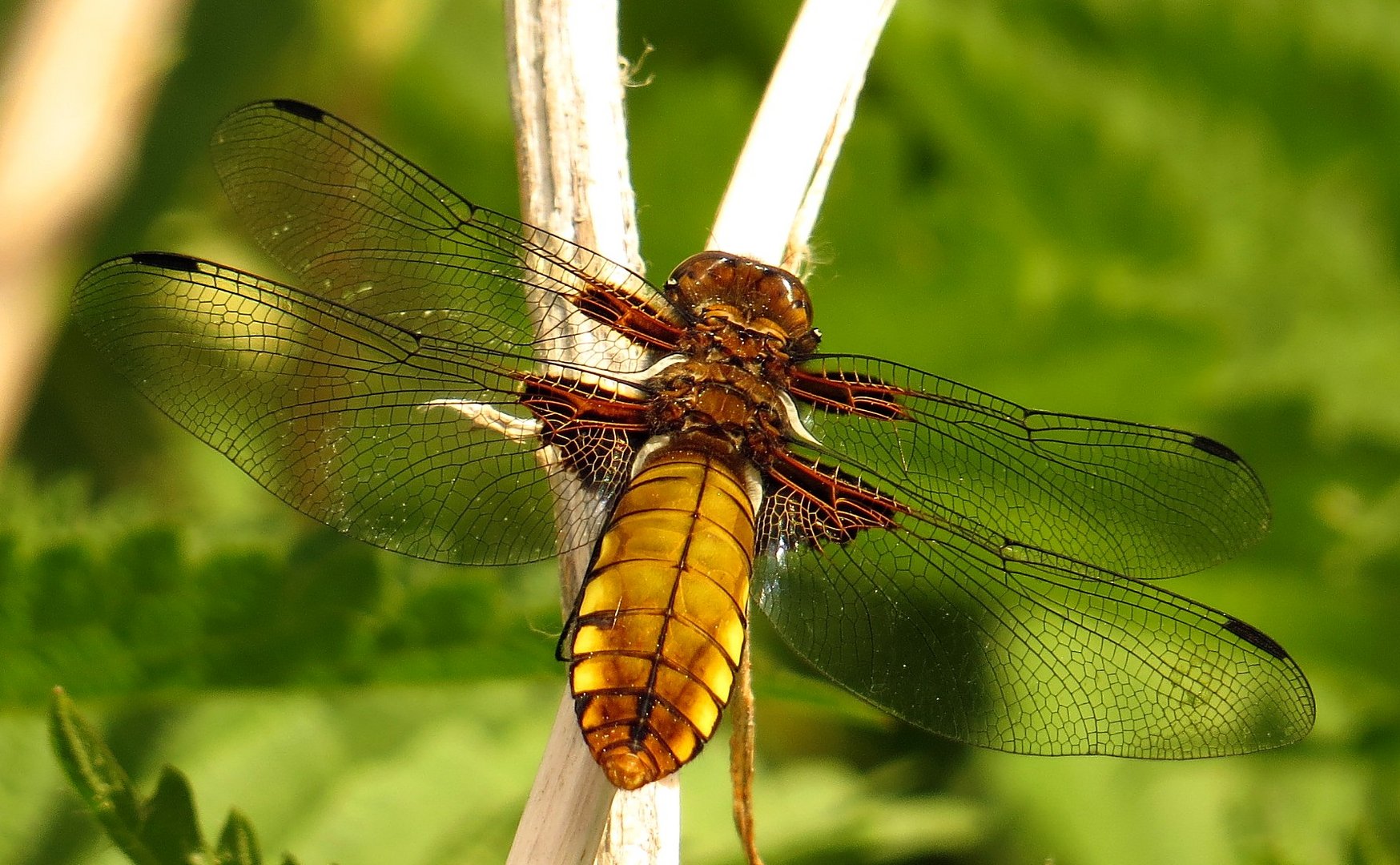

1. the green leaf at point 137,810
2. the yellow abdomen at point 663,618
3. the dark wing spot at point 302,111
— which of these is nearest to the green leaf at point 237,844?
the green leaf at point 137,810

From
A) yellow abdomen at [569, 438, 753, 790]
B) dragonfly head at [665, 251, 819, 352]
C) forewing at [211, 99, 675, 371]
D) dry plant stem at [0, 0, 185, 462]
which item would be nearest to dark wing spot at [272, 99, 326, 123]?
forewing at [211, 99, 675, 371]

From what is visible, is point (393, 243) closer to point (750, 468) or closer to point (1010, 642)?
point (750, 468)

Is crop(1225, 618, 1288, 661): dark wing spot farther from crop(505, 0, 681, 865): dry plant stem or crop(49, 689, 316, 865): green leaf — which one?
crop(49, 689, 316, 865): green leaf

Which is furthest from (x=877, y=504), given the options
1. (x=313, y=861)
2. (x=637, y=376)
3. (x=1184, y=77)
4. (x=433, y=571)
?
(x=1184, y=77)

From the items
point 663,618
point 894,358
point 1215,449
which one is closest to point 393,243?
point 663,618

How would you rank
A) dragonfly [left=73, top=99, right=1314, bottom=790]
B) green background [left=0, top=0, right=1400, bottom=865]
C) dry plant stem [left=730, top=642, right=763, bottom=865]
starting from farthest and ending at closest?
green background [left=0, top=0, right=1400, bottom=865]
dragonfly [left=73, top=99, right=1314, bottom=790]
dry plant stem [left=730, top=642, right=763, bottom=865]

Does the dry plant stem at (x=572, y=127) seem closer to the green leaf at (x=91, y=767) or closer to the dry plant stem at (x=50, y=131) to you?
the green leaf at (x=91, y=767)
